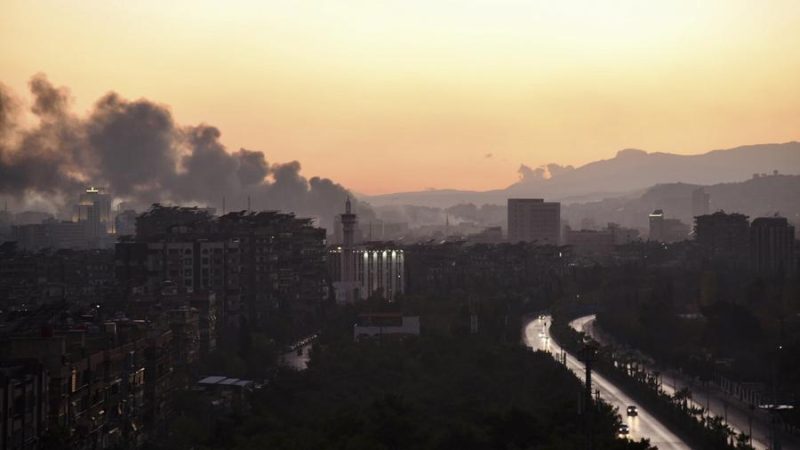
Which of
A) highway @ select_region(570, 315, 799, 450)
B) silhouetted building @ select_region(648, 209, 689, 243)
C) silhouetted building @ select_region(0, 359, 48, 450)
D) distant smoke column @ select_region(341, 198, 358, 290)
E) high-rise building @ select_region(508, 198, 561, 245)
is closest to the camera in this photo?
silhouetted building @ select_region(0, 359, 48, 450)

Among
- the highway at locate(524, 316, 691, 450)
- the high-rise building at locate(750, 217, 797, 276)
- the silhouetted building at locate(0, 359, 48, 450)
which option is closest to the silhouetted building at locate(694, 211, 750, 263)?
the high-rise building at locate(750, 217, 797, 276)

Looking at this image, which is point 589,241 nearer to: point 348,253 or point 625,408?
point 348,253

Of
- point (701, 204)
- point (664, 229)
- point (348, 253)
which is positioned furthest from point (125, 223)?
point (701, 204)

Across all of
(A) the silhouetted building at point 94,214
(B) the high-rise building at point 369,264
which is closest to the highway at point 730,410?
(B) the high-rise building at point 369,264

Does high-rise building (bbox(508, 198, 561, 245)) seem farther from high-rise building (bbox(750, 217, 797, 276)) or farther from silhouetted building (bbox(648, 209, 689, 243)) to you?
high-rise building (bbox(750, 217, 797, 276))

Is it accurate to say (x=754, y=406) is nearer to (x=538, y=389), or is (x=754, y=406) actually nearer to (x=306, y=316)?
(x=538, y=389)

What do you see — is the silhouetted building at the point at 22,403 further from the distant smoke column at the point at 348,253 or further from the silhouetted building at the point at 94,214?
the silhouetted building at the point at 94,214
